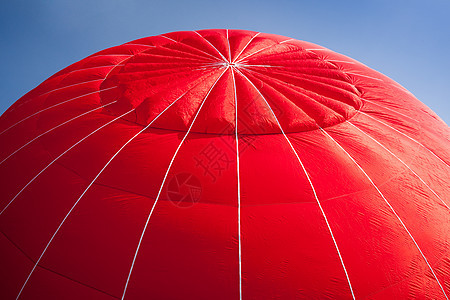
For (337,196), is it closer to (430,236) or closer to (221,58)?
(430,236)

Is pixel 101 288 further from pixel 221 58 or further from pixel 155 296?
pixel 221 58

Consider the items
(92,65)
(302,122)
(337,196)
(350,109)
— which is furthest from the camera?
(92,65)

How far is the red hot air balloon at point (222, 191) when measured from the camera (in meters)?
3.17

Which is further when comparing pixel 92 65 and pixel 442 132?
pixel 92 65

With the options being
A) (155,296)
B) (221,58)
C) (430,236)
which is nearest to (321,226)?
(430,236)

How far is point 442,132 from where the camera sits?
524 cm

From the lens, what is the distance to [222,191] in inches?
139

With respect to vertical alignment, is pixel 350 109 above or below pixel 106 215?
above

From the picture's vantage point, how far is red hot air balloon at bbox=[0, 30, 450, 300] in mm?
3170

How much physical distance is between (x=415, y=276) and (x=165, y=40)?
5.36 meters

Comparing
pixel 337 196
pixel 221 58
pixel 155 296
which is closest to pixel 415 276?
pixel 337 196

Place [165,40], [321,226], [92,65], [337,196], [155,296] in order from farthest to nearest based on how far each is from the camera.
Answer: [165,40] → [92,65] → [337,196] → [321,226] → [155,296]

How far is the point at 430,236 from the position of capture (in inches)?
147

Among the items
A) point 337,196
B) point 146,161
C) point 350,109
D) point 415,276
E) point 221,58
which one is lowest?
point 415,276
